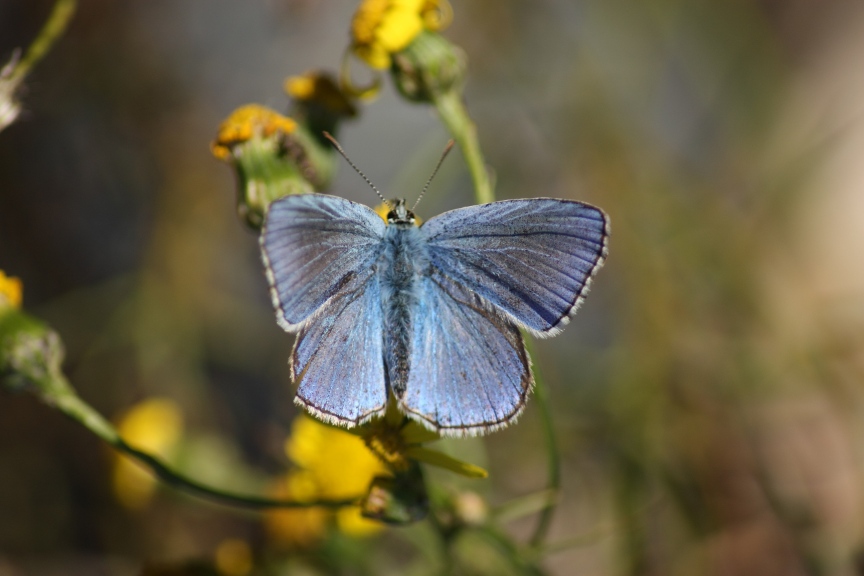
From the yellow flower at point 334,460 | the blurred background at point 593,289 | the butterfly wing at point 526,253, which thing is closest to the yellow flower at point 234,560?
the blurred background at point 593,289

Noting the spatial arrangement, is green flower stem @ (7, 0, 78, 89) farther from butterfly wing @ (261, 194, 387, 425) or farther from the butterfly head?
the butterfly head

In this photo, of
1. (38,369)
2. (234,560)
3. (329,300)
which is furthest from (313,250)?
(234,560)

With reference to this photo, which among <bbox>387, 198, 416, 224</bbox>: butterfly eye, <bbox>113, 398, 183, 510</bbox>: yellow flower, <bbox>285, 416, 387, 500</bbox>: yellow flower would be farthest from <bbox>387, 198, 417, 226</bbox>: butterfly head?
<bbox>113, 398, 183, 510</bbox>: yellow flower

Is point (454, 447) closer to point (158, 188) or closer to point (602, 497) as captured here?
point (602, 497)

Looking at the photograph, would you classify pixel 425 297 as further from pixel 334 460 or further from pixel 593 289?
pixel 593 289

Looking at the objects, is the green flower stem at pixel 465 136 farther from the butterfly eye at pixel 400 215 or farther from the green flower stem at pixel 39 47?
the green flower stem at pixel 39 47

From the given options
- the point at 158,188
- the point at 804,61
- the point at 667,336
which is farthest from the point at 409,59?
the point at 804,61
